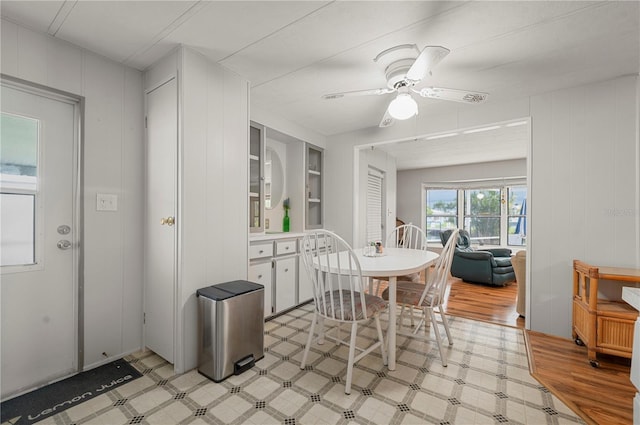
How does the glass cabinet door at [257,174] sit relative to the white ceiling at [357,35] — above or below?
below

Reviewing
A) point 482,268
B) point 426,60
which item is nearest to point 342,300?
point 426,60

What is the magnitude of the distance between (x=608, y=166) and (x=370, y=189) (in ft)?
9.40

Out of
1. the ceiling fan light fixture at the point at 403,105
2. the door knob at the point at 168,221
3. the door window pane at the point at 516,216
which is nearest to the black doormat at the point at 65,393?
the door knob at the point at 168,221

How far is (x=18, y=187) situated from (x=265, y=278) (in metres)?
1.94

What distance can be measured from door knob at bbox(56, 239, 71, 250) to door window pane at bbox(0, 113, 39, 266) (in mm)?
123

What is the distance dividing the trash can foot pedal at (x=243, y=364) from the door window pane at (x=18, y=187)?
1.50 meters

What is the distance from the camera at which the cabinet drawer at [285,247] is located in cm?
312

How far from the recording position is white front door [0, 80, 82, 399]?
176 centimetres

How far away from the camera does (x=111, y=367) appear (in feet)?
6.83

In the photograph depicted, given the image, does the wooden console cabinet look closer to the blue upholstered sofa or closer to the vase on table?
the blue upholstered sofa

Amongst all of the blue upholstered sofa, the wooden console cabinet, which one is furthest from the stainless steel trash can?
the blue upholstered sofa

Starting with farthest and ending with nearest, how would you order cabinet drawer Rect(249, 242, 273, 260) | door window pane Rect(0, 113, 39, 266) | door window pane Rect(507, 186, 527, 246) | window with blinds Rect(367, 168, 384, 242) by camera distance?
1. door window pane Rect(507, 186, 527, 246)
2. window with blinds Rect(367, 168, 384, 242)
3. cabinet drawer Rect(249, 242, 273, 260)
4. door window pane Rect(0, 113, 39, 266)

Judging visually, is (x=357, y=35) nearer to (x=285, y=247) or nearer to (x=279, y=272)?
(x=285, y=247)

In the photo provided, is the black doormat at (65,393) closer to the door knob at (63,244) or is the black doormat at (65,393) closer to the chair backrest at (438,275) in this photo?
the door knob at (63,244)
